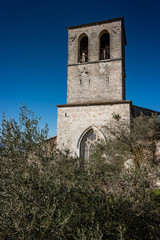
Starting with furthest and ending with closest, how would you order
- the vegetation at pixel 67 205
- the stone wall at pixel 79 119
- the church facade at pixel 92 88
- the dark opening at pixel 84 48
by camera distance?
1. the dark opening at pixel 84 48
2. the church facade at pixel 92 88
3. the stone wall at pixel 79 119
4. the vegetation at pixel 67 205

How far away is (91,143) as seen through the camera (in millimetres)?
12539

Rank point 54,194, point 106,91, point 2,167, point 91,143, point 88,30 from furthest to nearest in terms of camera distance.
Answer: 1. point 88,30
2. point 106,91
3. point 91,143
4. point 2,167
5. point 54,194

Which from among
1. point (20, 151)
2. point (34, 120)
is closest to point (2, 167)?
point (20, 151)

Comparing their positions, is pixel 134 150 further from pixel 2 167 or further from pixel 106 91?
pixel 2 167

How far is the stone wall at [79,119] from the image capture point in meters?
12.2

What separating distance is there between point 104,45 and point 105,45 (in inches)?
3.9

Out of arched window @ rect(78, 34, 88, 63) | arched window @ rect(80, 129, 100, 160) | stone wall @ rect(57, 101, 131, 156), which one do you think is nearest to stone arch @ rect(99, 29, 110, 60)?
arched window @ rect(78, 34, 88, 63)

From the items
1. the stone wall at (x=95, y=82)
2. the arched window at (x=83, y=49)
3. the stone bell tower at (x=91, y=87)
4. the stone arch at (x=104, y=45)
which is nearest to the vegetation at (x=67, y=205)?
the stone bell tower at (x=91, y=87)

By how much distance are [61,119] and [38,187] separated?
1003cm

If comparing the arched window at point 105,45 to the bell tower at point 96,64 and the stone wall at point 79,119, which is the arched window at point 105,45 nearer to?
the bell tower at point 96,64

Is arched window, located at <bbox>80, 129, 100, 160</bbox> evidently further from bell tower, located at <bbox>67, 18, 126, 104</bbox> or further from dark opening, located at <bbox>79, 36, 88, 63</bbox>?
dark opening, located at <bbox>79, 36, 88, 63</bbox>

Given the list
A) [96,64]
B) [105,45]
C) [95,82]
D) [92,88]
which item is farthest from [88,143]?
[105,45]

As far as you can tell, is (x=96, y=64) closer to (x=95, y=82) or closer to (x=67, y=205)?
(x=95, y=82)

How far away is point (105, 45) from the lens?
1552cm
